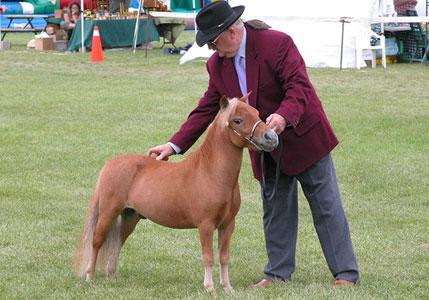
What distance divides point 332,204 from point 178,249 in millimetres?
1710

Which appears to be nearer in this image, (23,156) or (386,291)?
(386,291)

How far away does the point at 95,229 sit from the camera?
240 inches

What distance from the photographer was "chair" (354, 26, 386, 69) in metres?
20.5

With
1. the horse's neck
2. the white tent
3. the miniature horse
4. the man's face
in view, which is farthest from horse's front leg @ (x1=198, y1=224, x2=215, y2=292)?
the white tent

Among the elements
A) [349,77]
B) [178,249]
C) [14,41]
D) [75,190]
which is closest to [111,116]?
[75,190]

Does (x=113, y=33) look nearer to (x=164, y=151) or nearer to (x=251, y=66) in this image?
(x=164, y=151)

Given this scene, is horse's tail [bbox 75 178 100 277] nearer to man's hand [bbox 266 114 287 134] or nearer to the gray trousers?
the gray trousers

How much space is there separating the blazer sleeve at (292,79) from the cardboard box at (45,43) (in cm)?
2106

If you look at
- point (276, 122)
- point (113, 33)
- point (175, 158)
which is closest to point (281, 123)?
point (276, 122)

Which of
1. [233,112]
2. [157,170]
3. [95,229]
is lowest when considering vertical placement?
[95,229]

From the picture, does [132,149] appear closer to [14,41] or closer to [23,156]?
[23,156]

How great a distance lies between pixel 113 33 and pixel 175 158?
1428 centimetres

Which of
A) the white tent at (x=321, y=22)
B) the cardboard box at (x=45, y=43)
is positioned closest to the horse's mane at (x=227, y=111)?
the white tent at (x=321, y=22)

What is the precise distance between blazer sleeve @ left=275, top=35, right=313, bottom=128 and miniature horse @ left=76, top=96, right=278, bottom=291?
1.06 feet
